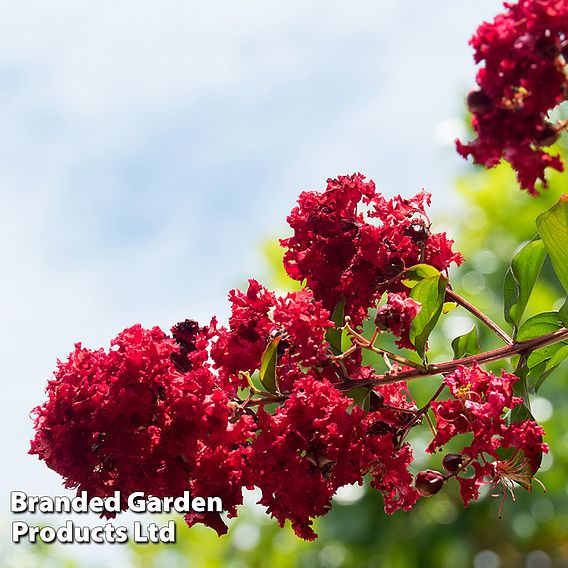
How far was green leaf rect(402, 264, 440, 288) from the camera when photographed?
2301mm

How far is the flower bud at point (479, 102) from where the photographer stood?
1.79m

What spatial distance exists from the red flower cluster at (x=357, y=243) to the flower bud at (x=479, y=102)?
0.61 metres

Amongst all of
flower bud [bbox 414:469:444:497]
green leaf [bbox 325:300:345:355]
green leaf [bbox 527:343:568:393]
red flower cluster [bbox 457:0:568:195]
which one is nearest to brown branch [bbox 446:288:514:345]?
green leaf [bbox 527:343:568:393]

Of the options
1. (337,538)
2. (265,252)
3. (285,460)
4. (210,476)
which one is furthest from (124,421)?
(265,252)

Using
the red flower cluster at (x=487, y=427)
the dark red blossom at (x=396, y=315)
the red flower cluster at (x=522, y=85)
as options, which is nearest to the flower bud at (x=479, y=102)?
the red flower cluster at (x=522, y=85)

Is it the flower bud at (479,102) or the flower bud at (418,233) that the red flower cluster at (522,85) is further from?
the flower bud at (418,233)

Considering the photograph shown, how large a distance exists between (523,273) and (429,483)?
626 mm

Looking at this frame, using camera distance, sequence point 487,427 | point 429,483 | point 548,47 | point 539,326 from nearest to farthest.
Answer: point 548,47
point 487,427
point 429,483
point 539,326

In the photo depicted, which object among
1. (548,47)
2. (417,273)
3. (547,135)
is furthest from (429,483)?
(548,47)

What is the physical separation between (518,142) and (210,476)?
1.06m

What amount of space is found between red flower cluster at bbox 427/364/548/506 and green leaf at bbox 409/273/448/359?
146 millimetres

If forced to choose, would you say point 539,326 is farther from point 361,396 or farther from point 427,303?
point 361,396

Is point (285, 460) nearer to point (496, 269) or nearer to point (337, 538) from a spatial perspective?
point (337, 538)

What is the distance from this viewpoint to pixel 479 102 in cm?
179
